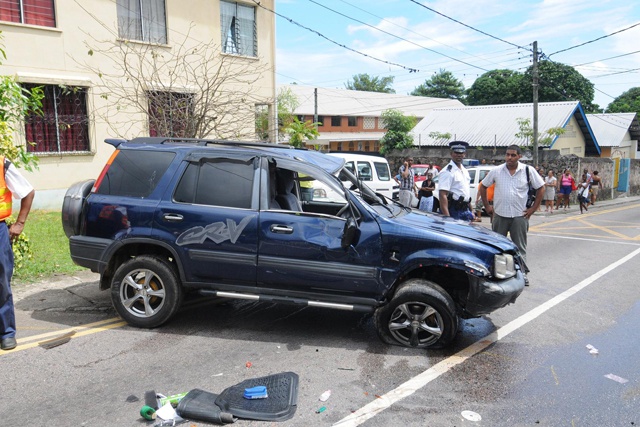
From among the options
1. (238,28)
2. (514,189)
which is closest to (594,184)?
(238,28)

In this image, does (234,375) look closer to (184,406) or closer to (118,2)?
(184,406)

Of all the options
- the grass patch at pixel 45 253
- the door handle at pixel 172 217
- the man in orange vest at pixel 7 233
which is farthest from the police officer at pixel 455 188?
the grass patch at pixel 45 253

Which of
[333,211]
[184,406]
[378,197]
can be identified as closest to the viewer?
[184,406]

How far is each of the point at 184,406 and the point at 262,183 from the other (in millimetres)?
2318

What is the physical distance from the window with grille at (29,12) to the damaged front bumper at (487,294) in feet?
42.2

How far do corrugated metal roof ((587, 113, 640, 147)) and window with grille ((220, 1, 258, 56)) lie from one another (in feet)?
117

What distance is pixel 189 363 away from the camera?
15.0 ft

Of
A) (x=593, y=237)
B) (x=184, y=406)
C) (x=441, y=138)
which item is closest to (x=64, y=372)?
(x=184, y=406)

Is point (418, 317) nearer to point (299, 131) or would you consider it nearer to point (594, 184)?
point (299, 131)

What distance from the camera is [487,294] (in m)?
4.79

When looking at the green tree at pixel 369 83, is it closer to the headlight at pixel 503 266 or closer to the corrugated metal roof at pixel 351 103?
the corrugated metal roof at pixel 351 103

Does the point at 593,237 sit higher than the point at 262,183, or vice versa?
the point at 262,183

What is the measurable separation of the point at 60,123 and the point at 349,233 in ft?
37.4

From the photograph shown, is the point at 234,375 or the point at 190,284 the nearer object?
the point at 234,375
